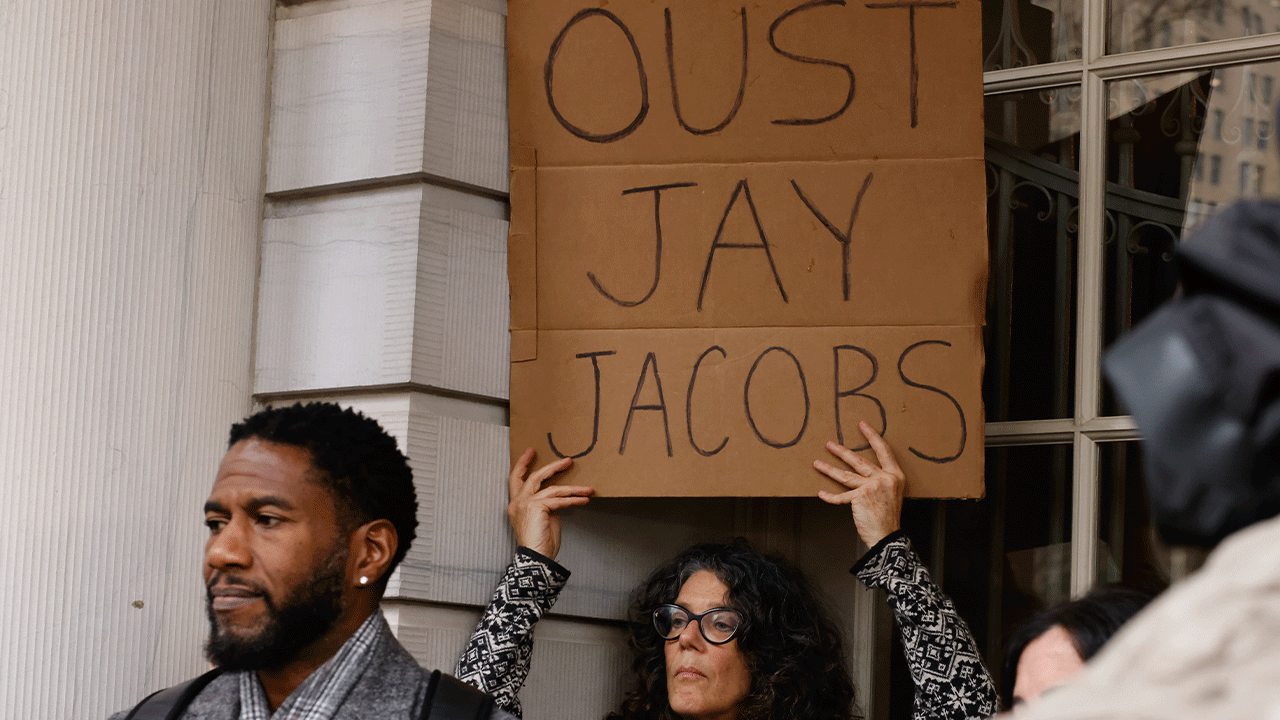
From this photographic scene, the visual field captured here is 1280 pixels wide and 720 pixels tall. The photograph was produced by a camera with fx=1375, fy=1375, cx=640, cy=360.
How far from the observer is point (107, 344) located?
2367 mm

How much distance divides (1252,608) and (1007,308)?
246 centimetres

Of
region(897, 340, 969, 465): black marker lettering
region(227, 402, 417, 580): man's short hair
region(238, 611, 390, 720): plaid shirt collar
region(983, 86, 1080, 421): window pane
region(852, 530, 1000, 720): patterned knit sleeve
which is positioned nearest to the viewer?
region(238, 611, 390, 720): plaid shirt collar

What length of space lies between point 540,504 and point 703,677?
450 mm

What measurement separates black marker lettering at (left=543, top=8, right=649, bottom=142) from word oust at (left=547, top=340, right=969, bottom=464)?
0.43 m

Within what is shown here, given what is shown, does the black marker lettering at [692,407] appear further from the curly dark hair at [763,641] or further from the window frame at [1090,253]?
the window frame at [1090,253]

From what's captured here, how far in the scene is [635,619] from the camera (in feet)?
9.18

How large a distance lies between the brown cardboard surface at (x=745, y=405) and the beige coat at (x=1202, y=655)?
201cm

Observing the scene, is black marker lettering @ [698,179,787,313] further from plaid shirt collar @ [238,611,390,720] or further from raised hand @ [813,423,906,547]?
plaid shirt collar @ [238,611,390,720]

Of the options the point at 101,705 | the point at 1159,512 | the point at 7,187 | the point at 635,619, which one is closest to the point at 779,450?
the point at 635,619

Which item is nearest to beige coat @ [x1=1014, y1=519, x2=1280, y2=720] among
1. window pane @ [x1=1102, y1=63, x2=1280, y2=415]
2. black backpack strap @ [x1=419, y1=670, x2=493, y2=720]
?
black backpack strap @ [x1=419, y1=670, x2=493, y2=720]

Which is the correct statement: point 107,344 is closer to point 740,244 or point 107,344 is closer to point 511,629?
point 511,629

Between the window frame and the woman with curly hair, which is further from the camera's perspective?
the window frame

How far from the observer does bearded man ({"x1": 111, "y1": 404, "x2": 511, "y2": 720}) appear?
6.31ft

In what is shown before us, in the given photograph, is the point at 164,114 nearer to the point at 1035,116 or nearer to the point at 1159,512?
the point at 1035,116
